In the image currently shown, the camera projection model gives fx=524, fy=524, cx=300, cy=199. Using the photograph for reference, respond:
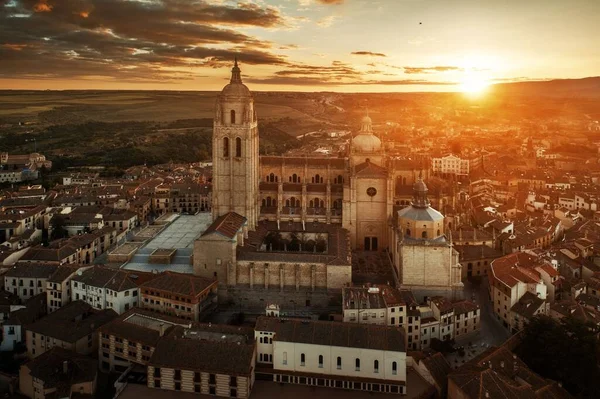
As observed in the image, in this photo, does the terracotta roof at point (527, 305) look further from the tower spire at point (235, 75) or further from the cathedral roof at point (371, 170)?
the tower spire at point (235, 75)

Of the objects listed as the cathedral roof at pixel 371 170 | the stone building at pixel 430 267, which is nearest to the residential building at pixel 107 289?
the stone building at pixel 430 267

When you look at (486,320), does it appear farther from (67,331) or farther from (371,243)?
(67,331)

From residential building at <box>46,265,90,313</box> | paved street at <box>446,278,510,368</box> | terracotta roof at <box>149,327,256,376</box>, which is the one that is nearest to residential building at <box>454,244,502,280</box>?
paved street at <box>446,278,510,368</box>

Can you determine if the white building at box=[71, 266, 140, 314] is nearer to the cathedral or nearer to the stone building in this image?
the cathedral

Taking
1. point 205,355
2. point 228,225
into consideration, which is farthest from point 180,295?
point 228,225

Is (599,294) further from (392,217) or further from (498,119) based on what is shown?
(498,119)
